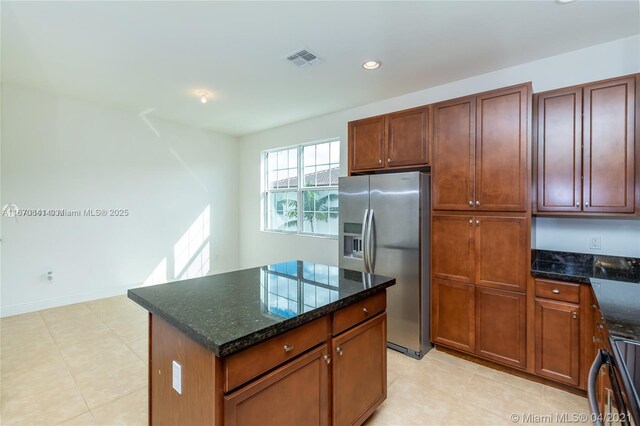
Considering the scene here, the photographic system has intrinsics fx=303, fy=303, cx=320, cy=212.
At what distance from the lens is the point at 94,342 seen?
304 cm

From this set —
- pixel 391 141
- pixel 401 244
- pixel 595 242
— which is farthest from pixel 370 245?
pixel 595 242

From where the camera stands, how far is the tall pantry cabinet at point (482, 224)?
8.02 feet

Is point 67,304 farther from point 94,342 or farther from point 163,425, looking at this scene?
point 163,425

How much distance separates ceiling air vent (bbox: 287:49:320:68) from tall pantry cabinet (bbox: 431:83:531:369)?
1.28 meters

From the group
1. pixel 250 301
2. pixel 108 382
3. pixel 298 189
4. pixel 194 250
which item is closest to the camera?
pixel 250 301

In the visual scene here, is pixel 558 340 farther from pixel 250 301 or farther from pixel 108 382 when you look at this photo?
pixel 108 382

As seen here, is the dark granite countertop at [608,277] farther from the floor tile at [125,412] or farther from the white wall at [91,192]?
the white wall at [91,192]

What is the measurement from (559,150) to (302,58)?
2.34 m

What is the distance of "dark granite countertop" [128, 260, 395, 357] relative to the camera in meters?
1.17

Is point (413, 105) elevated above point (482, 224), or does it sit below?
above

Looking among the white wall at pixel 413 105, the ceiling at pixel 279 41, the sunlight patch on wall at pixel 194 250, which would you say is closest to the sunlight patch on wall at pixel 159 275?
the sunlight patch on wall at pixel 194 250

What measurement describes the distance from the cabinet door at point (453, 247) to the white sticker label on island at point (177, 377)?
2.32 m

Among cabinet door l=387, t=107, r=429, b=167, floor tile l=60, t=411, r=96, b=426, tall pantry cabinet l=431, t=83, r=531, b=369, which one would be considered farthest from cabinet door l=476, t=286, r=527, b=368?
floor tile l=60, t=411, r=96, b=426

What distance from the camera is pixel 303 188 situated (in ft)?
16.3
